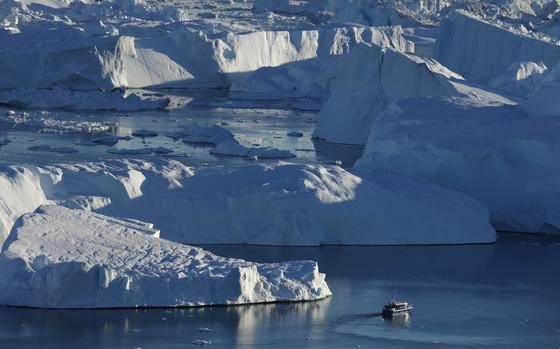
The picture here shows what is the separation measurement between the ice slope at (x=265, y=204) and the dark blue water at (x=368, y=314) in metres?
0.29

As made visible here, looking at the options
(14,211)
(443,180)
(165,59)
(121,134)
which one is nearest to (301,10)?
(165,59)

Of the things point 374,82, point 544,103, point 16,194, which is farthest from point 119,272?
point 374,82

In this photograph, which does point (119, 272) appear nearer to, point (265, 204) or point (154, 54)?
point (265, 204)

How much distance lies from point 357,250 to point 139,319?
16.2 feet

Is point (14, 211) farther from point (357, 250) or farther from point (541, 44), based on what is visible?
point (541, 44)

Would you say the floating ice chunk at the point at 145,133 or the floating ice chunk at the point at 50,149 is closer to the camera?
the floating ice chunk at the point at 50,149

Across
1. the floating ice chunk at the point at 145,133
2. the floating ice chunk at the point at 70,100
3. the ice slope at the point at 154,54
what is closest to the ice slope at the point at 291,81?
the ice slope at the point at 154,54

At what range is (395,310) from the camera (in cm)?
1469

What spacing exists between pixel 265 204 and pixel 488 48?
18.6 m

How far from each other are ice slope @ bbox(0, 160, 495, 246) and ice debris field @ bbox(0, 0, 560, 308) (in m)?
0.02

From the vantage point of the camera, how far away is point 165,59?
37.4m

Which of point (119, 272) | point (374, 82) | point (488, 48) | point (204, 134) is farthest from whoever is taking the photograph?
point (488, 48)

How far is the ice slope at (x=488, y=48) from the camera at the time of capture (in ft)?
114

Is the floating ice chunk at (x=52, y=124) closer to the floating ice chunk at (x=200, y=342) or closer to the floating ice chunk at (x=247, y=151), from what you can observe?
the floating ice chunk at (x=247, y=151)
